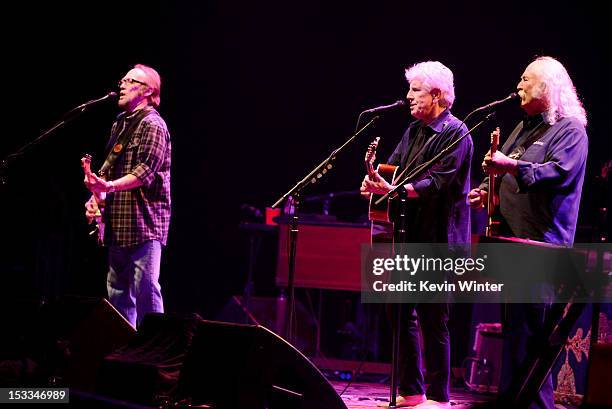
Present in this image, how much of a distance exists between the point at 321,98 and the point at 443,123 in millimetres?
3346

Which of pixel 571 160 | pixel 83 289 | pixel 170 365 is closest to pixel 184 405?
pixel 170 365

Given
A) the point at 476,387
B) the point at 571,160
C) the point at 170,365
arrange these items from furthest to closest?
the point at 476,387
the point at 571,160
the point at 170,365

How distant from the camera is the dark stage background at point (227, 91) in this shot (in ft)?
24.4

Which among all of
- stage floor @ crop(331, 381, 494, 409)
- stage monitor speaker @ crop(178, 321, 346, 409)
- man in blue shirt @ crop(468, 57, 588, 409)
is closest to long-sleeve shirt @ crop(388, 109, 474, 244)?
man in blue shirt @ crop(468, 57, 588, 409)

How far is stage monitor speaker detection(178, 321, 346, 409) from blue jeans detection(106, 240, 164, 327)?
1.84m

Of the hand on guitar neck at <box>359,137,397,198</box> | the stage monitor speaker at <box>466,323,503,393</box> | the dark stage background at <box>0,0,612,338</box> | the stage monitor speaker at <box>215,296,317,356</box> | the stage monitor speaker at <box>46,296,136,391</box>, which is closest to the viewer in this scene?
the stage monitor speaker at <box>46,296,136,391</box>

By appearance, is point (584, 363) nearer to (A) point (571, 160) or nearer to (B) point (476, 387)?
(B) point (476, 387)

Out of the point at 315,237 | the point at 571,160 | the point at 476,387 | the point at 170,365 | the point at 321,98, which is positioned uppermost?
the point at 321,98

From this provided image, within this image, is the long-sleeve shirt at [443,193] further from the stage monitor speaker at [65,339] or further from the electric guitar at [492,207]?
the stage monitor speaker at [65,339]

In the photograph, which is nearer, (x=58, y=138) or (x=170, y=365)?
(x=170, y=365)

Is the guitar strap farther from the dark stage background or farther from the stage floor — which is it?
the dark stage background

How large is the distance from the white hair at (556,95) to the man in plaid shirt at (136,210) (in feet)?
8.04

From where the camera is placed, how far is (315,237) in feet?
23.0

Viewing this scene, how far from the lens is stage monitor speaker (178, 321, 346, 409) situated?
3057mm
